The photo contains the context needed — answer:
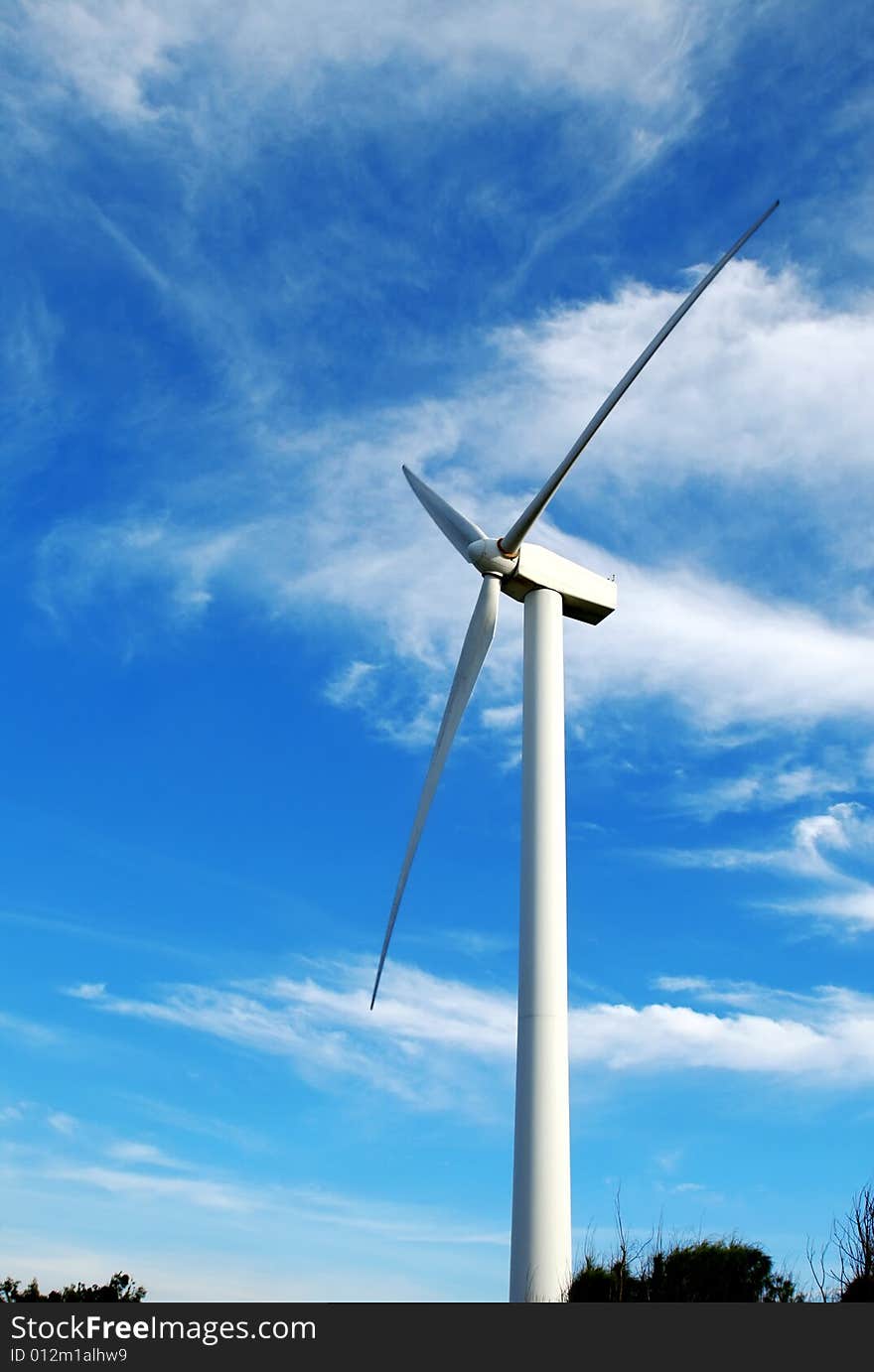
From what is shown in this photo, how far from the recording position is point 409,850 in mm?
31422

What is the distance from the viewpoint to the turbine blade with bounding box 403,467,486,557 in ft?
116

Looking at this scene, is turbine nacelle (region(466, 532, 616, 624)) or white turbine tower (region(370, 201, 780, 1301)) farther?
turbine nacelle (region(466, 532, 616, 624))

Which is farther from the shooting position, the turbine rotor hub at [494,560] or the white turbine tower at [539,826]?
the turbine rotor hub at [494,560]

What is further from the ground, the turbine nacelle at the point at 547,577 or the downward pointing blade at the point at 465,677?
the turbine nacelle at the point at 547,577

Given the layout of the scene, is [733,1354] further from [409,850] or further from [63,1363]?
[409,850]

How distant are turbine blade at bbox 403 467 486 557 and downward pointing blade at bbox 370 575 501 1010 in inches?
86.7

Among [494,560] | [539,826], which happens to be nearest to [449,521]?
[494,560]

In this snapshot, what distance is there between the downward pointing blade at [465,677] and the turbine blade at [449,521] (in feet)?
7.22

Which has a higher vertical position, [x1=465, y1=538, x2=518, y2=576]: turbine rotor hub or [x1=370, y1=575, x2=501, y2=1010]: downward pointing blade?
[x1=465, y1=538, x2=518, y2=576]: turbine rotor hub

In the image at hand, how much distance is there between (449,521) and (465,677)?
5.68 meters

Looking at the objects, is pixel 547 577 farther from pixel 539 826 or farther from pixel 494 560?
pixel 539 826

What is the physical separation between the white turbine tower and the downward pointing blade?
0.03 metres

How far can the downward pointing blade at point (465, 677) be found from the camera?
3186 cm

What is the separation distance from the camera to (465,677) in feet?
108
